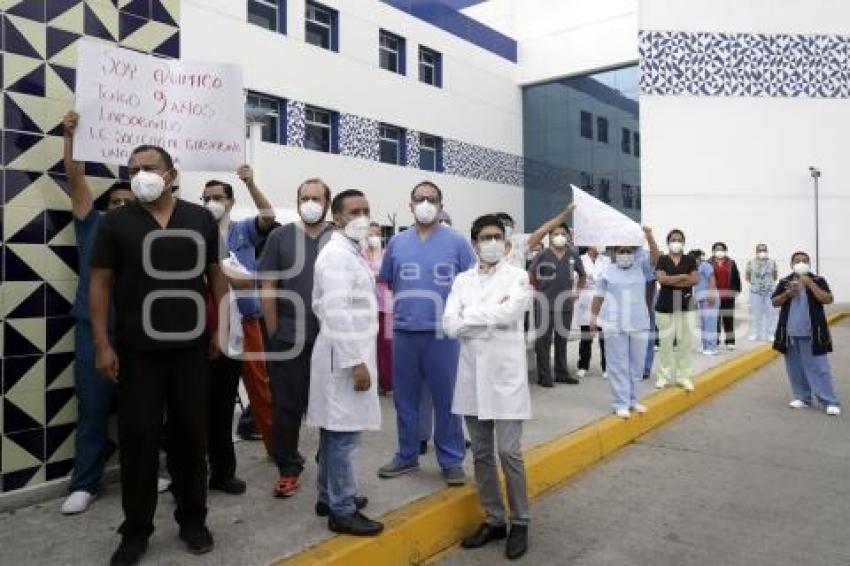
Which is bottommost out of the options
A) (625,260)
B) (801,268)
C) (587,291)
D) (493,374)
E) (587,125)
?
(493,374)

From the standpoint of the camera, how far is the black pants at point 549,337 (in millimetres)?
7566

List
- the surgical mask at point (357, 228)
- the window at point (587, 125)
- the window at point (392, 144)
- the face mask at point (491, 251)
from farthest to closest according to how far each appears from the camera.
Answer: the window at point (587, 125)
the window at point (392, 144)
the face mask at point (491, 251)
the surgical mask at point (357, 228)

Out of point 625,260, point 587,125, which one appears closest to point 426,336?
point 625,260

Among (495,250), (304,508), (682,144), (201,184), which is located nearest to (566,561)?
(304,508)

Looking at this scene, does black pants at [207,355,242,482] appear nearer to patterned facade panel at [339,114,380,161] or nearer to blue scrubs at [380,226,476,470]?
blue scrubs at [380,226,476,470]

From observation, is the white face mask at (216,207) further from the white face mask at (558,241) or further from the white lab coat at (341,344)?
the white face mask at (558,241)

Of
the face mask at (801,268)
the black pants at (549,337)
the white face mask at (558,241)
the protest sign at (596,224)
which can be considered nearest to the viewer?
the protest sign at (596,224)

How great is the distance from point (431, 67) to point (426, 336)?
60.2 feet

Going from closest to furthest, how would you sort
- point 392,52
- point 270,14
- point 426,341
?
1. point 426,341
2. point 270,14
3. point 392,52

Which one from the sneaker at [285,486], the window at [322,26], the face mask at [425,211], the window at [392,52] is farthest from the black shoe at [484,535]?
the window at [392,52]

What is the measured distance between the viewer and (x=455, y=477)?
4.13m

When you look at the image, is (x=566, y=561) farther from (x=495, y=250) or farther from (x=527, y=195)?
(x=527, y=195)

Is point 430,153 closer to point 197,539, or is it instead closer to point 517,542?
point 517,542

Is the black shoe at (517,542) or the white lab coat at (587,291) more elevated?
the white lab coat at (587,291)
